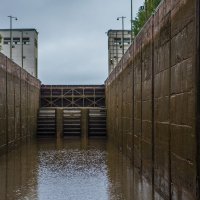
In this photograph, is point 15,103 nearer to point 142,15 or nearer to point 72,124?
point 72,124

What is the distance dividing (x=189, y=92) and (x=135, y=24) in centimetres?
2852

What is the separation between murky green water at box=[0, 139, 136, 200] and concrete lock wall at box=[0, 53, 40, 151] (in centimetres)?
170

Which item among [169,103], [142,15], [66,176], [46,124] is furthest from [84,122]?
[169,103]

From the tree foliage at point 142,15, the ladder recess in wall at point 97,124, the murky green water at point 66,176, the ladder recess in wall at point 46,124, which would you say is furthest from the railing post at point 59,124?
the murky green water at point 66,176

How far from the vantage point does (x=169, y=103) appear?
918 centimetres

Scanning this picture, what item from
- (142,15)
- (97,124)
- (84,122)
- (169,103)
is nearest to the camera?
(169,103)

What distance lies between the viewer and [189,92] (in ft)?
24.2

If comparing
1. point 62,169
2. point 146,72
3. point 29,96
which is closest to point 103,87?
point 29,96

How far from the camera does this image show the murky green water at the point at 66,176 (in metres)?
11.0

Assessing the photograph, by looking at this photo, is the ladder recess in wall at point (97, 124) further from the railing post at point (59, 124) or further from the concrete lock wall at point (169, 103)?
the concrete lock wall at point (169, 103)

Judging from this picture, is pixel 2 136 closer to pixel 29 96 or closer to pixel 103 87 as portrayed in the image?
pixel 29 96

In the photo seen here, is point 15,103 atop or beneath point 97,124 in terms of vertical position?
atop

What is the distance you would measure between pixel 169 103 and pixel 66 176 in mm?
5960

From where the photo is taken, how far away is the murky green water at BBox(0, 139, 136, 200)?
11.0 meters
